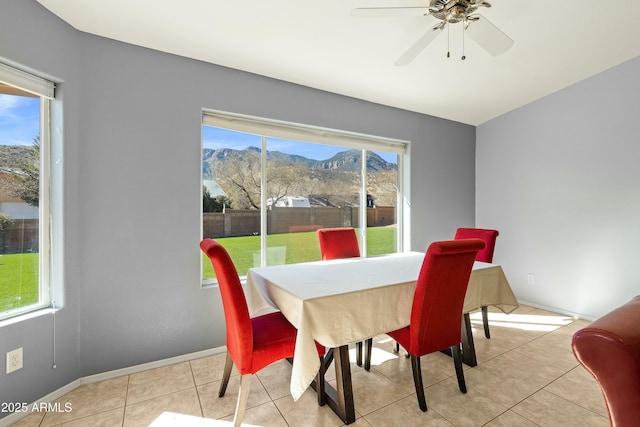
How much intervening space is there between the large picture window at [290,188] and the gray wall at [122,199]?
0.25m

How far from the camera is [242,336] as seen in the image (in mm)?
1562

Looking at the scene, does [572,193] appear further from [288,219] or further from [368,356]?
[288,219]

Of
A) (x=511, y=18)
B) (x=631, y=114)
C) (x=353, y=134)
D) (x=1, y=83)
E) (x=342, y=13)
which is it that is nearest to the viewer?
(x=1, y=83)

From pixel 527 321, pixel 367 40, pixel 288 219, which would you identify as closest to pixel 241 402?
pixel 288 219

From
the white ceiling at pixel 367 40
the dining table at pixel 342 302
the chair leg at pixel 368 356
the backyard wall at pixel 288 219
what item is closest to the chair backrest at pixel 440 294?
the dining table at pixel 342 302

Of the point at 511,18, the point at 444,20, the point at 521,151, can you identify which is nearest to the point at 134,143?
the point at 444,20

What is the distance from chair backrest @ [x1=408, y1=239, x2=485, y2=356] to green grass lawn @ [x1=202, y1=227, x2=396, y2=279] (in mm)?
1683

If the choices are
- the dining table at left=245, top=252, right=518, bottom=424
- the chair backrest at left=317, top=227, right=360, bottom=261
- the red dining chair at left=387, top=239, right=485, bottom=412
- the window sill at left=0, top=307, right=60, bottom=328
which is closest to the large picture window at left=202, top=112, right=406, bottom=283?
the chair backrest at left=317, top=227, right=360, bottom=261

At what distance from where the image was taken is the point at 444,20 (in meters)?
1.87

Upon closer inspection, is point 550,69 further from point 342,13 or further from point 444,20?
→ point 342,13

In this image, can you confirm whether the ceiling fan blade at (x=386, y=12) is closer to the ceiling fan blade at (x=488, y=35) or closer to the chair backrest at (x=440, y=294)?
the ceiling fan blade at (x=488, y=35)

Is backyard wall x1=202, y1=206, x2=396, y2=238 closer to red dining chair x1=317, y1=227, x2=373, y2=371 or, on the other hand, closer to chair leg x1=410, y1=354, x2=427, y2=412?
red dining chair x1=317, y1=227, x2=373, y2=371

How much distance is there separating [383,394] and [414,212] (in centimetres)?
242

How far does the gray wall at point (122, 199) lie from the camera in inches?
74.4
